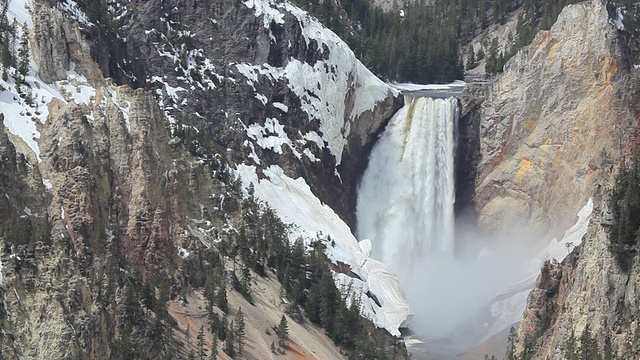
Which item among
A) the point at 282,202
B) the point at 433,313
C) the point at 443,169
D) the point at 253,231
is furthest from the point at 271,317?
the point at 443,169

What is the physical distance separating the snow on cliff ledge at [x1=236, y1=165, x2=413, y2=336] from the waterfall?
11.1 meters

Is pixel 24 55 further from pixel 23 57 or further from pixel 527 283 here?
pixel 527 283

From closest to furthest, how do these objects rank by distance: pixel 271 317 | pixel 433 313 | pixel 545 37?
pixel 271 317
pixel 433 313
pixel 545 37

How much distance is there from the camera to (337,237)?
8944 cm

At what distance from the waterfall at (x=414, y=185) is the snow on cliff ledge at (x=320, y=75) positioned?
6.20 metres

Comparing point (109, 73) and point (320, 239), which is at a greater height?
point (109, 73)

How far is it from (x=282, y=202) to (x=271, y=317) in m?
17.3

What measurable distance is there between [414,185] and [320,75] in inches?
630

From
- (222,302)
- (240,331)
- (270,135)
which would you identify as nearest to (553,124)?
(270,135)

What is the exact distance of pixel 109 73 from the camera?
7812 centimetres

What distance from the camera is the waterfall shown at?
343ft

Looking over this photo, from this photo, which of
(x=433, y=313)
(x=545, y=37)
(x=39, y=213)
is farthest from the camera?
(x=545, y=37)

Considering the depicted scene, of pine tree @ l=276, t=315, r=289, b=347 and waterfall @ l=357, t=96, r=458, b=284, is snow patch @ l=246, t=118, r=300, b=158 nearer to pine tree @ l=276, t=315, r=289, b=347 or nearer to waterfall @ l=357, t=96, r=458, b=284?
waterfall @ l=357, t=96, r=458, b=284

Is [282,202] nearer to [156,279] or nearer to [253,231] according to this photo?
[253,231]
